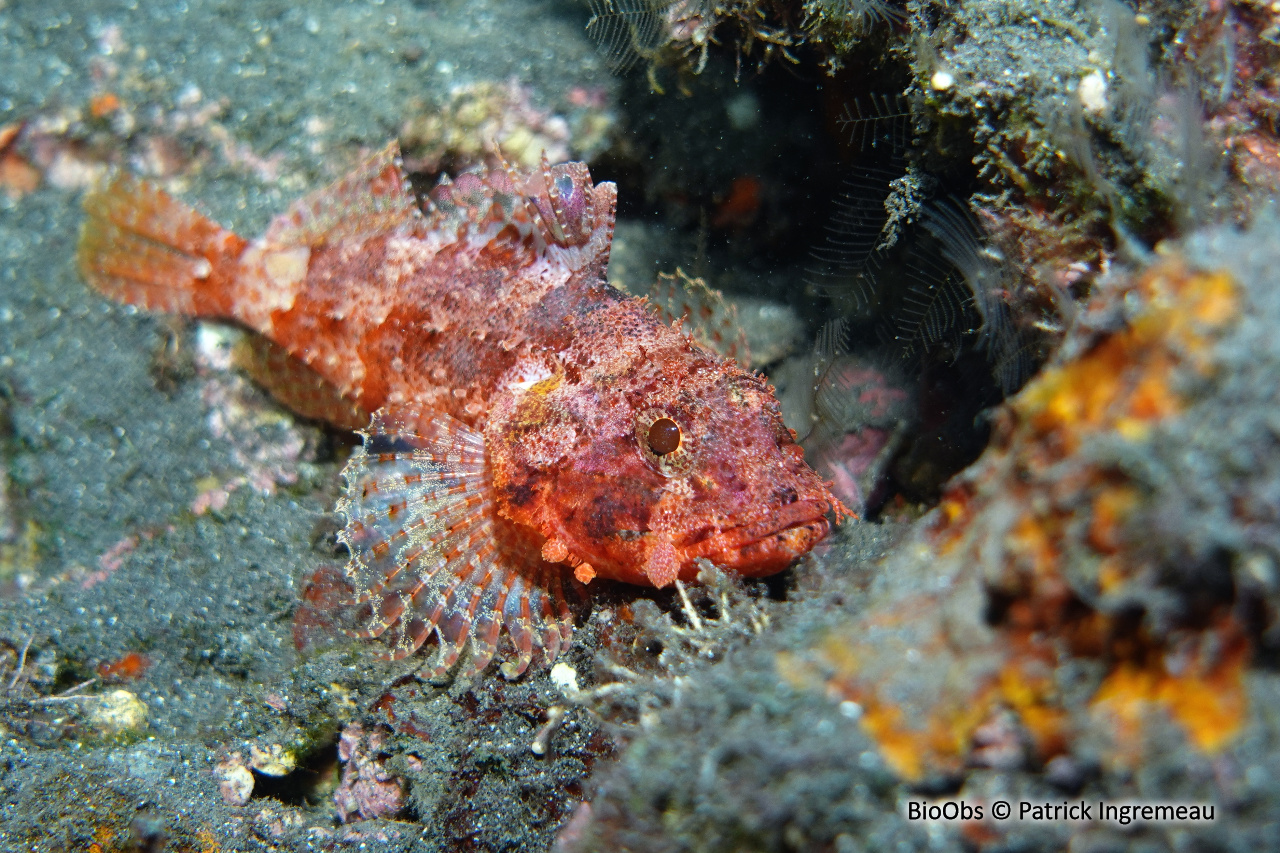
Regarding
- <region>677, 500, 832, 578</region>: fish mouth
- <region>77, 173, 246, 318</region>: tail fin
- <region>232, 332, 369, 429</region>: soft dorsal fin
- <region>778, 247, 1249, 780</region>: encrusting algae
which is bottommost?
<region>232, 332, 369, 429</region>: soft dorsal fin

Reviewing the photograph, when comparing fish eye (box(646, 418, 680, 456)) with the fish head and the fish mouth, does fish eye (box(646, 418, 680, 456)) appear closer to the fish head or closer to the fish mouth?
the fish head

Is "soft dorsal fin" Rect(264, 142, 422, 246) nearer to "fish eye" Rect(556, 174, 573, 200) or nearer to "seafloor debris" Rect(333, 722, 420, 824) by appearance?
"fish eye" Rect(556, 174, 573, 200)

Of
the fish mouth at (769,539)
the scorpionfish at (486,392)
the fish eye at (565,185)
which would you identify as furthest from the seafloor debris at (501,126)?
the fish mouth at (769,539)

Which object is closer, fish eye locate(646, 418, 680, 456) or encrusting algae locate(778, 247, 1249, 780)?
encrusting algae locate(778, 247, 1249, 780)

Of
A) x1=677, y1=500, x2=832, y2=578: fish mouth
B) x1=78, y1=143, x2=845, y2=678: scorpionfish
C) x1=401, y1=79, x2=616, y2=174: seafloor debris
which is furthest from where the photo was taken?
x1=401, y1=79, x2=616, y2=174: seafloor debris

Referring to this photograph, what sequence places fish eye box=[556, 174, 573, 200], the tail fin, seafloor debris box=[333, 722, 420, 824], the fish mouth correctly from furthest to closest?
the tail fin, fish eye box=[556, 174, 573, 200], seafloor debris box=[333, 722, 420, 824], the fish mouth

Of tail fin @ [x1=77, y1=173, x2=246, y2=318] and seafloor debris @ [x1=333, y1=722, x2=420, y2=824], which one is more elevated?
tail fin @ [x1=77, y1=173, x2=246, y2=318]

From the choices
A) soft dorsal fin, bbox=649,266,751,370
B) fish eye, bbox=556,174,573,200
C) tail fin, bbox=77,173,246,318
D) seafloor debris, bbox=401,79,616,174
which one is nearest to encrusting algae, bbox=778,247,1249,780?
soft dorsal fin, bbox=649,266,751,370
